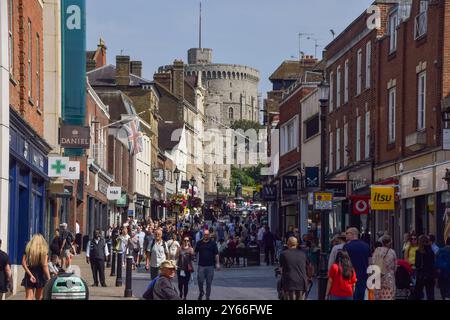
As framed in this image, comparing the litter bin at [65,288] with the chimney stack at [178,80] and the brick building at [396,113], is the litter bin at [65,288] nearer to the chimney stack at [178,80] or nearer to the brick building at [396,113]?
the brick building at [396,113]

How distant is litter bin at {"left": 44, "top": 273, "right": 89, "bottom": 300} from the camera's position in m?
16.7

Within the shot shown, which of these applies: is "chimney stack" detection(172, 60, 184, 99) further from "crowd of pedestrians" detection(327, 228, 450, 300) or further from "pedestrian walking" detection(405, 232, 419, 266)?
"crowd of pedestrians" detection(327, 228, 450, 300)

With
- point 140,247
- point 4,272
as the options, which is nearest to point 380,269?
point 4,272

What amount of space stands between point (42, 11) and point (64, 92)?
12.5ft

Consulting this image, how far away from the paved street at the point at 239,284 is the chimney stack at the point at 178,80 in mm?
78483

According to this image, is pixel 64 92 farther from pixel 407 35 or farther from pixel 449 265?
pixel 449 265

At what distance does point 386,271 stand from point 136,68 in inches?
3271

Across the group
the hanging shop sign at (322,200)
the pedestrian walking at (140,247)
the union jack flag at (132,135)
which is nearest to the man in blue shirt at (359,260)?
the hanging shop sign at (322,200)

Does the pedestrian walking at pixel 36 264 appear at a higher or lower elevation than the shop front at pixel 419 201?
lower

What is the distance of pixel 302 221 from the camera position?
62.7 metres

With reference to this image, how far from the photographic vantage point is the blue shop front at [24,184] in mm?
28594

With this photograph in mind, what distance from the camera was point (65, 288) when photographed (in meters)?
16.8

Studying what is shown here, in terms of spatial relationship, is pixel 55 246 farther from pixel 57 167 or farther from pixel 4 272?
pixel 4 272
